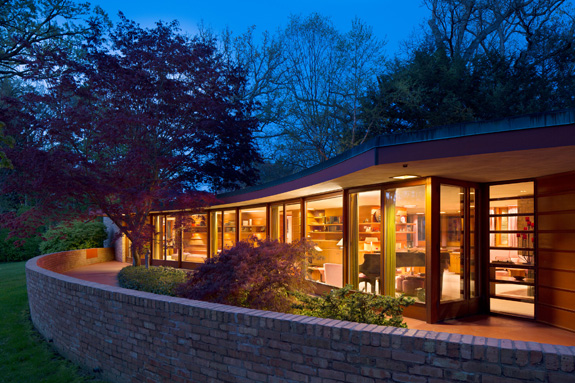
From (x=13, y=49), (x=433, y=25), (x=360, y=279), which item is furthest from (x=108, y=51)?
(x=433, y=25)

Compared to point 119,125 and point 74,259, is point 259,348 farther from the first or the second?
point 74,259

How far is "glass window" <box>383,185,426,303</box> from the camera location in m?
7.77

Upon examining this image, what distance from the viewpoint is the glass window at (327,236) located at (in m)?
10.4

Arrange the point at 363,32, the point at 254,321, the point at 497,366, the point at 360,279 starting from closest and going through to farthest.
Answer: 1. the point at 497,366
2. the point at 254,321
3. the point at 360,279
4. the point at 363,32

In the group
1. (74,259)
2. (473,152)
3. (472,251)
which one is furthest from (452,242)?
(74,259)

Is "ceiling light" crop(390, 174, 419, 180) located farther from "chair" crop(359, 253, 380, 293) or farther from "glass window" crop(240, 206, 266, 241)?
"glass window" crop(240, 206, 266, 241)

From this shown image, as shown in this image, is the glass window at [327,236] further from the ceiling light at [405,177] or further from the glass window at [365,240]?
the ceiling light at [405,177]

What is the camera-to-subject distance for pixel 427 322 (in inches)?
293

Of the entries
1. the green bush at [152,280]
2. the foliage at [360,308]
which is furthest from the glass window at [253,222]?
the foliage at [360,308]

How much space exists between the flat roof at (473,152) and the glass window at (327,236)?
2.50 m

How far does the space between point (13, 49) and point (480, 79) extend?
19.1 meters

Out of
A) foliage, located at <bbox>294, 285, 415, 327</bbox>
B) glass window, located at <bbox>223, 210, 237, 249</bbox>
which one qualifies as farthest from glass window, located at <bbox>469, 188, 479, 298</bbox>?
glass window, located at <bbox>223, 210, 237, 249</bbox>

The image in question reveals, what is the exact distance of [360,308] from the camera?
202 inches

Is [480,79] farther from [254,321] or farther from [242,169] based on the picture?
[254,321]
